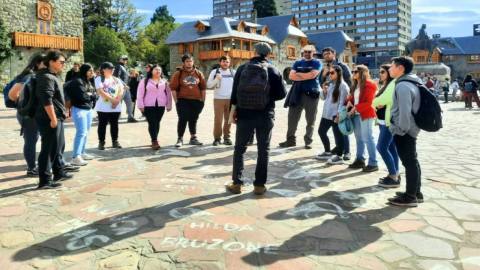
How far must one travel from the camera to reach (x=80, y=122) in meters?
6.55

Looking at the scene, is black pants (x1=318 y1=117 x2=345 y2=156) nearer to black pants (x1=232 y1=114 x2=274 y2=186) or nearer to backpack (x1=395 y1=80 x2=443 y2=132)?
black pants (x1=232 y1=114 x2=274 y2=186)

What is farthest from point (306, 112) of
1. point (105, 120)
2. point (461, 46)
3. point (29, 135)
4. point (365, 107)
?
point (461, 46)

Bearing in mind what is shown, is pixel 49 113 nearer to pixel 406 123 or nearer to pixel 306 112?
pixel 406 123

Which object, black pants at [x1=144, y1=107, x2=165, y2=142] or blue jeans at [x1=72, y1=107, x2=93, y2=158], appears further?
black pants at [x1=144, y1=107, x2=165, y2=142]

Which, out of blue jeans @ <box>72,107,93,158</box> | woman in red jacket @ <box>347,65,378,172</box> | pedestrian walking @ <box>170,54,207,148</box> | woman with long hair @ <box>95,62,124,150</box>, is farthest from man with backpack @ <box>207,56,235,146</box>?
woman in red jacket @ <box>347,65,378,172</box>

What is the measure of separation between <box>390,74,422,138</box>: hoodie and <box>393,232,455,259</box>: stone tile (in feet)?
4.13

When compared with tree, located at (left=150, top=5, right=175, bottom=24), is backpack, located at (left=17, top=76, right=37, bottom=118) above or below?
below

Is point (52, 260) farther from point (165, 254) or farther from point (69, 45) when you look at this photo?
point (69, 45)

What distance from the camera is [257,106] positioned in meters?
4.96

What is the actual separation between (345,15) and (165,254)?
126 meters

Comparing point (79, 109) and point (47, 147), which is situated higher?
point (79, 109)

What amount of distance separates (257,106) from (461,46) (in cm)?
7833

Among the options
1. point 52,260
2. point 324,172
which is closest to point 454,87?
point 324,172

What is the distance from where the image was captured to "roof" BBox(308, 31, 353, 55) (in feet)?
215
